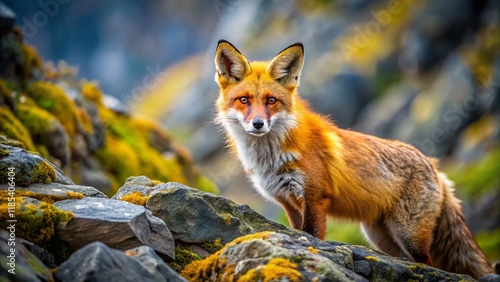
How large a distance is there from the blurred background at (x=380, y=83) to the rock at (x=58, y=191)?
5.86 metres

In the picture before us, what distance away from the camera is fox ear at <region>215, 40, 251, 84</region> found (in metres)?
7.86

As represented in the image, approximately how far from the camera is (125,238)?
507 cm

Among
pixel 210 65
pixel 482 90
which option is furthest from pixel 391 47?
pixel 210 65

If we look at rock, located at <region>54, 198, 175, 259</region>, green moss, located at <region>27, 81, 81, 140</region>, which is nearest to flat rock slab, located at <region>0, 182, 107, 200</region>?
rock, located at <region>54, 198, 175, 259</region>

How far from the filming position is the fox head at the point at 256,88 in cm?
762

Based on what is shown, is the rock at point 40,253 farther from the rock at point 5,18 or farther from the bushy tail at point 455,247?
the rock at point 5,18

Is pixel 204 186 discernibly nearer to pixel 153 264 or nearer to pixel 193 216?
pixel 193 216

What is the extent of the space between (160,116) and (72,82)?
3667cm

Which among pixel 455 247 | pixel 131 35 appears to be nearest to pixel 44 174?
pixel 455 247

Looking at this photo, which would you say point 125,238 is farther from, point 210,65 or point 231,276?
point 210,65

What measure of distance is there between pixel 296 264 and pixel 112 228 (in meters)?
1.77

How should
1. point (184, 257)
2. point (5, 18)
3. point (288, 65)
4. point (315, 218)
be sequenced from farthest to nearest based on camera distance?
point (5, 18)
point (288, 65)
point (315, 218)
point (184, 257)

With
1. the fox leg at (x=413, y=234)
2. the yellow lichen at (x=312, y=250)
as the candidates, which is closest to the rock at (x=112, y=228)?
the yellow lichen at (x=312, y=250)

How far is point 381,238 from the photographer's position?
28.2 ft
